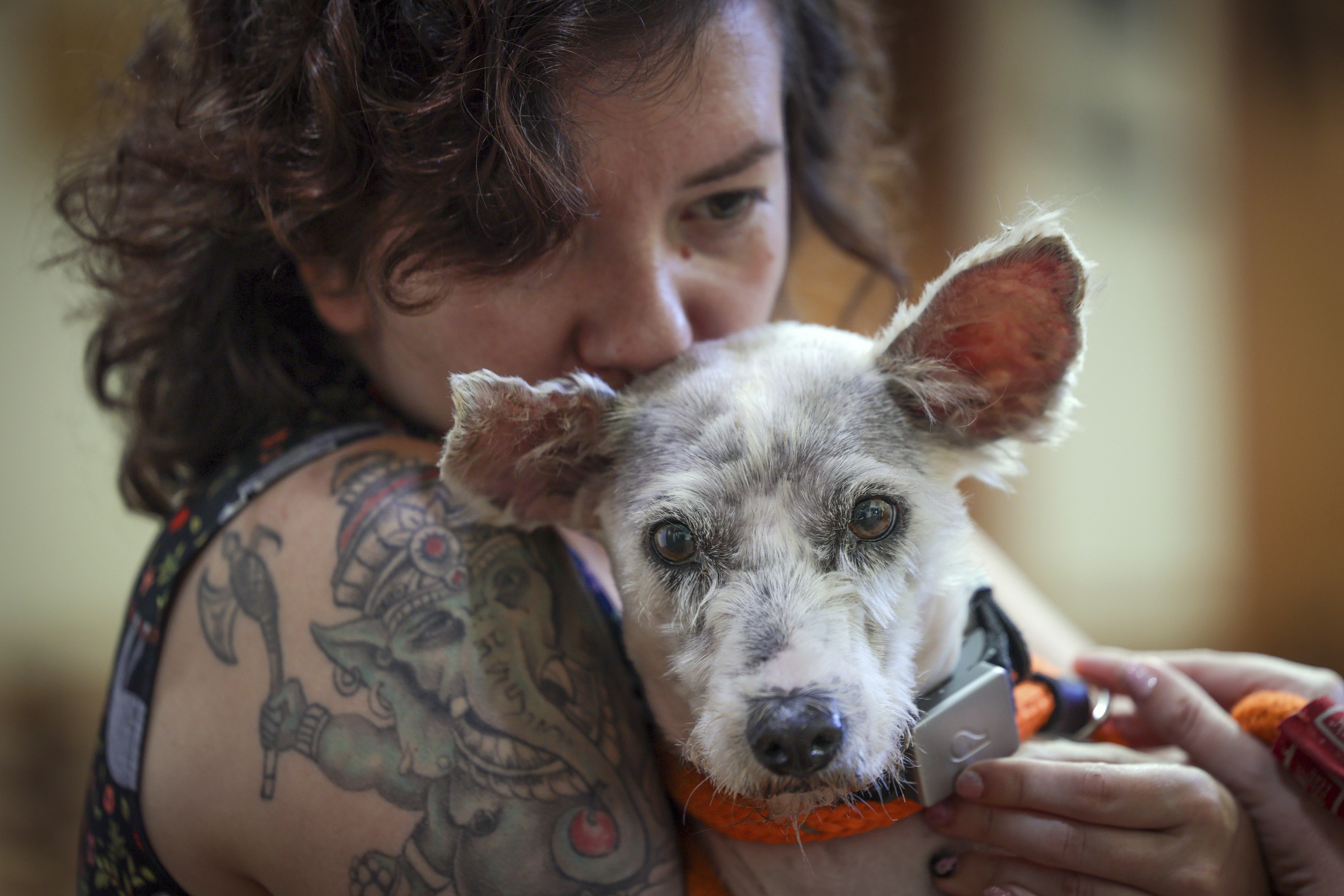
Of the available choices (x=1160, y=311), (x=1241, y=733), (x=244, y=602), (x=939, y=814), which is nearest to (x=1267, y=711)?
(x=1241, y=733)

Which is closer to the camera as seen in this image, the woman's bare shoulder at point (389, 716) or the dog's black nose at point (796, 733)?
the dog's black nose at point (796, 733)

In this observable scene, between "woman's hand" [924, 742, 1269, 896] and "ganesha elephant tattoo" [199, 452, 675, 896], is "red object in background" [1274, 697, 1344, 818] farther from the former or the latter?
"ganesha elephant tattoo" [199, 452, 675, 896]

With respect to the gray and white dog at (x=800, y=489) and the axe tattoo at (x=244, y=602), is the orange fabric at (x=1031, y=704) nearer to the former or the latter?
the gray and white dog at (x=800, y=489)

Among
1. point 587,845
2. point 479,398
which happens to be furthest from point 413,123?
point 587,845

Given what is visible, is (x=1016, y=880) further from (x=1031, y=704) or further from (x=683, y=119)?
(x=683, y=119)

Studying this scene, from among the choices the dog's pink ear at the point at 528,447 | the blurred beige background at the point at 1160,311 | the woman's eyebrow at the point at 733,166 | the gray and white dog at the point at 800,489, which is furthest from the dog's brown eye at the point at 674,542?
the blurred beige background at the point at 1160,311

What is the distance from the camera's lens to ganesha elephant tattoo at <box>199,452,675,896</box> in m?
0.85

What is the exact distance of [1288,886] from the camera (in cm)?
102

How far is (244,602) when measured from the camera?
0.96 metres

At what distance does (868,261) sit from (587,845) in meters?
1.09

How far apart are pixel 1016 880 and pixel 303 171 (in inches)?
42.7

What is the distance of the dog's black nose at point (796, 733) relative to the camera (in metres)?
0.74

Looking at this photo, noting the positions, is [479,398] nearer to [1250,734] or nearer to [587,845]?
[587,845]

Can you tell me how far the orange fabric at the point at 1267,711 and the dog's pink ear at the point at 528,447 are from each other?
33.4 inches
